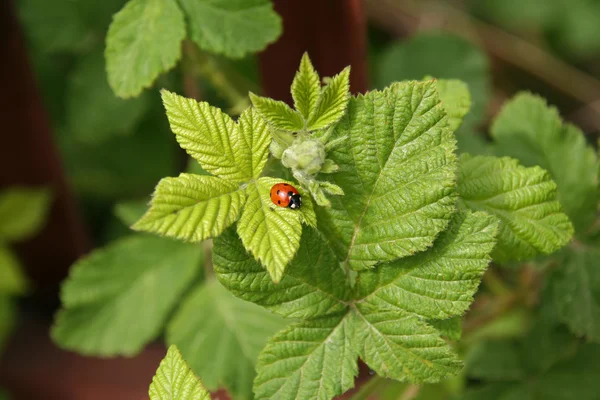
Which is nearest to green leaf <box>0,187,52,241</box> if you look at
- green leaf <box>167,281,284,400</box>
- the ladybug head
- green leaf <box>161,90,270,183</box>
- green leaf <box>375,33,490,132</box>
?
green leaf <box>167,281,284,400</box>

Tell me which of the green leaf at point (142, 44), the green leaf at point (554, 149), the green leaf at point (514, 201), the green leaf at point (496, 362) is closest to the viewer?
the green leaf at point (514, 201)

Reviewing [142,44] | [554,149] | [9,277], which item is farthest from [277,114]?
[9,277]

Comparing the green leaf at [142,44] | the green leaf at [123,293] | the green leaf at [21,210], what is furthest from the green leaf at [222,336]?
the green leaf at [21,210]

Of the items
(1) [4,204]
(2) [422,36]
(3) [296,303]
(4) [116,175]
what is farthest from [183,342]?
(2) [422,36]

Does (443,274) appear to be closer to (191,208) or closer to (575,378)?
(191,208)

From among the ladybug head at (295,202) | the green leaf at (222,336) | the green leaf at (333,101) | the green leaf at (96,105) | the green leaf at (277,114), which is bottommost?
the green leaf at (222,336)

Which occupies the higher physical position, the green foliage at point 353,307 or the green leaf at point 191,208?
the green leaf at point 191,208

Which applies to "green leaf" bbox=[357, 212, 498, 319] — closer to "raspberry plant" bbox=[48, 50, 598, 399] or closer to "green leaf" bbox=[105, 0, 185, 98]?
"raspberry plant" bbox=[48, 50, 598, 399]

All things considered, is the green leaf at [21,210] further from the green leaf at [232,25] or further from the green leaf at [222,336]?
the green leaf at [232,25]
